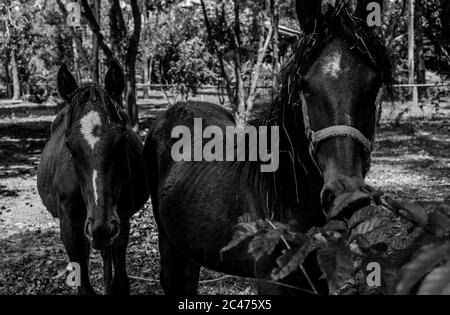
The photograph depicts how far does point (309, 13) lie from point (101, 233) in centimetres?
172

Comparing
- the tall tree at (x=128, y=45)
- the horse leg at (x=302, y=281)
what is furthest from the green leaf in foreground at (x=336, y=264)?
the tall tree at (x=128, y=45)

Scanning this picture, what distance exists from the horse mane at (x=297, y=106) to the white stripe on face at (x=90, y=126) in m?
1.17

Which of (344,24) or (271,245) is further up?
(344,24)

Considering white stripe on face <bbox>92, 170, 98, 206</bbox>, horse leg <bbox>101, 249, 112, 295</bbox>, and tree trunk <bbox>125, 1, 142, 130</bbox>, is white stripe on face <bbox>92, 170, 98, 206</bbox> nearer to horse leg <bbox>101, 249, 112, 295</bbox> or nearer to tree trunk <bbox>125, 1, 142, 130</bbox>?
horse leg <bbox>101, 249, 112, 295</bbox>

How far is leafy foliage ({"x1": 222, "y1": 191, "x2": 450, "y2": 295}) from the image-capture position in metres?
1.22

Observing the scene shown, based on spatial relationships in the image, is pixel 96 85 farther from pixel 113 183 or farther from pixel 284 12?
pixel 284 12

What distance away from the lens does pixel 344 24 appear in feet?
7.54

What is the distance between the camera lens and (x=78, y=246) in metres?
3.90

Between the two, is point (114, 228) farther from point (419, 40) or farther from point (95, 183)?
point (419, 40)

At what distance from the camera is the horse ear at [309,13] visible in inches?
93.4

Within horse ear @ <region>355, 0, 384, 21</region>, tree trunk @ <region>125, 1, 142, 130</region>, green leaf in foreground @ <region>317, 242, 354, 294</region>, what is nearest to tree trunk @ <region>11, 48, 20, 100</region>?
tree trunk @ <region>125, 1, 142, 130</region>

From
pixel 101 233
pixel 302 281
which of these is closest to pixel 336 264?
pixel 302 281
